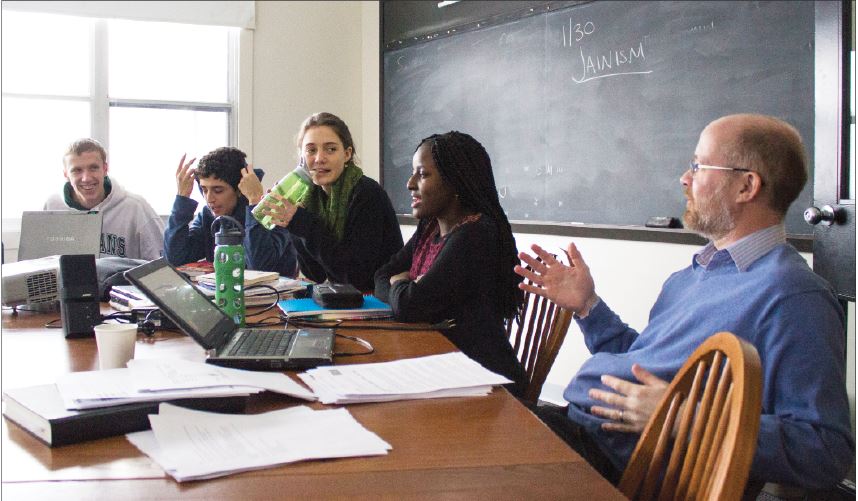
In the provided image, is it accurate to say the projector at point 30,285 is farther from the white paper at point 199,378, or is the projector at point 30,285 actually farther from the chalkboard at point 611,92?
the chalkboard at point 611,92

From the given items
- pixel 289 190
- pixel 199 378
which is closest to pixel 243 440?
pixel 199 378

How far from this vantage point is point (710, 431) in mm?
944

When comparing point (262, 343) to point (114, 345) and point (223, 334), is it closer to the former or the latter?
point (223, 334)

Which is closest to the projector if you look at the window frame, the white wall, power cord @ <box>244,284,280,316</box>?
power cord @ <box>244,284,280,316</box>

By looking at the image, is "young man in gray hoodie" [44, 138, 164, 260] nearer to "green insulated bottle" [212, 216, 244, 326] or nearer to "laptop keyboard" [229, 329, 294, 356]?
"green insulated bottle" [212, 216, 244, 326]

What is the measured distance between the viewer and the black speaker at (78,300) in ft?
5.27

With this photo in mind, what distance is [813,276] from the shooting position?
1.23 m

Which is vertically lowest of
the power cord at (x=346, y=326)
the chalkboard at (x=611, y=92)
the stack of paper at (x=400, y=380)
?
the stack of paper at (x=400, y=380)

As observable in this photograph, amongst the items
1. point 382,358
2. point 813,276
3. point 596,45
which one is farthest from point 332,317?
point 596,45

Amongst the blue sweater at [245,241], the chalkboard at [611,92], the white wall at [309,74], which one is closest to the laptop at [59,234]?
the blue sweater at [245,241]

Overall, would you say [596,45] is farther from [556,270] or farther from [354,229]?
[556,270]

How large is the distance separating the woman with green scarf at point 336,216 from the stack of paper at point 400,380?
123cm

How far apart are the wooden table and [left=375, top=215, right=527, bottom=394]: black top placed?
694 mm

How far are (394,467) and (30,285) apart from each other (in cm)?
140
